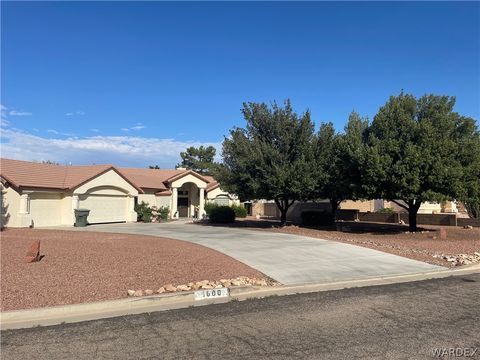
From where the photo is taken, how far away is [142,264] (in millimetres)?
11570

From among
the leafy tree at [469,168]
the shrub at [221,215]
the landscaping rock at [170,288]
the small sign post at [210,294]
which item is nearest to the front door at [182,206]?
the shrub at [221,215]

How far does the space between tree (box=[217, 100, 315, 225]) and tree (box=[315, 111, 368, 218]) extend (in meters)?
0.80

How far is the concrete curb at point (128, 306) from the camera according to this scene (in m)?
6.91

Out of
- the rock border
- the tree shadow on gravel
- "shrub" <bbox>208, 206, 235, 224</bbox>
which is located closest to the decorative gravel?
the tree shadow on gravel

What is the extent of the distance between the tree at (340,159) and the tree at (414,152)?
699mm

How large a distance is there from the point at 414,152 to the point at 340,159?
14.0 feet

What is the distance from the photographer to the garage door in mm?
30016

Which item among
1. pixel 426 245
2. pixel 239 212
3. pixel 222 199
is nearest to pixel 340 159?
pixel 426 245

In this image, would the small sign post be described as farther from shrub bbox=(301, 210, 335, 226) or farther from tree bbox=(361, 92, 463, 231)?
shrub bbox=(301, 210, 335, 226)

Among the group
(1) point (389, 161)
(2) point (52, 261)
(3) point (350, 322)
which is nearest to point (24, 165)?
(2) point (52, 261)

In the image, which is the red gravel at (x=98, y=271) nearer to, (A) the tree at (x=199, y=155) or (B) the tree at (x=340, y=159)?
(B) the tree at (x=340, y=159)

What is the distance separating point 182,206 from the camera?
136 feet

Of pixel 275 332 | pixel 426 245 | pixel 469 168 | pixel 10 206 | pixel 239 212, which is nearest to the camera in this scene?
pixel 275 332

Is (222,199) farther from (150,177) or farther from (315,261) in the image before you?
(315,261)
